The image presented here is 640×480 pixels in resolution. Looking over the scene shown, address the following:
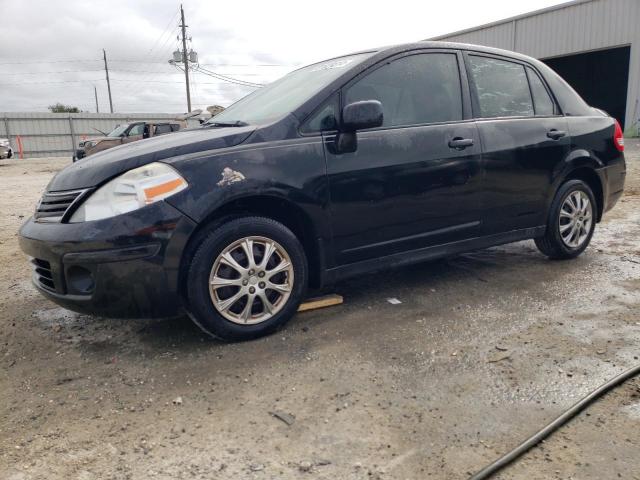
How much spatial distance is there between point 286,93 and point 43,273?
6.34ft

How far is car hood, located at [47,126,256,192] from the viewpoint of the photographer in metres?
2.79

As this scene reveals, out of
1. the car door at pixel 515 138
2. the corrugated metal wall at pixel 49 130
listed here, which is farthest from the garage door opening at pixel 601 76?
the corrugated metal wall at pixel 49 130

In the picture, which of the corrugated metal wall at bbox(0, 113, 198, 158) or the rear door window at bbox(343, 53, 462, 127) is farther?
the corrugated metal wall at bbox(0, 113, 198, 158)

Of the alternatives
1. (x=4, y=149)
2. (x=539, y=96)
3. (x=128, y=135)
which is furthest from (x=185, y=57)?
(x=539, y=96)

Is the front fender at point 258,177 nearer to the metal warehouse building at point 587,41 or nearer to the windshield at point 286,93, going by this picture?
the windshield at point 286,93

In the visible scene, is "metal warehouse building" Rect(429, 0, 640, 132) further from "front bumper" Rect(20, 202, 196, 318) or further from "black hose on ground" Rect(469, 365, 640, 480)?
"front bumper" Rect(20, 202, 196, 318)

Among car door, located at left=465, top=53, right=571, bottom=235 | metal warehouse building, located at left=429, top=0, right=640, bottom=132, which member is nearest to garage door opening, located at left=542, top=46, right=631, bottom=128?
metal warehouse building, located at left=429, top=0, right=640, bottom=132

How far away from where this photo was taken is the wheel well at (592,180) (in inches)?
175

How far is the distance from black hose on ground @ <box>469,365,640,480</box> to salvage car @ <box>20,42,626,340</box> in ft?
4.70

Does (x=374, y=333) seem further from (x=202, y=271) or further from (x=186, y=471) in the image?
(x=186, y=471)

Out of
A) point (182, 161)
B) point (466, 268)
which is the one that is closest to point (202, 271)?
point (182, 161)

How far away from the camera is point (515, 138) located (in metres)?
3.94

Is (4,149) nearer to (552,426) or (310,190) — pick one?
(310,190)

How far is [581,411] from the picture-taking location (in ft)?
7.39
